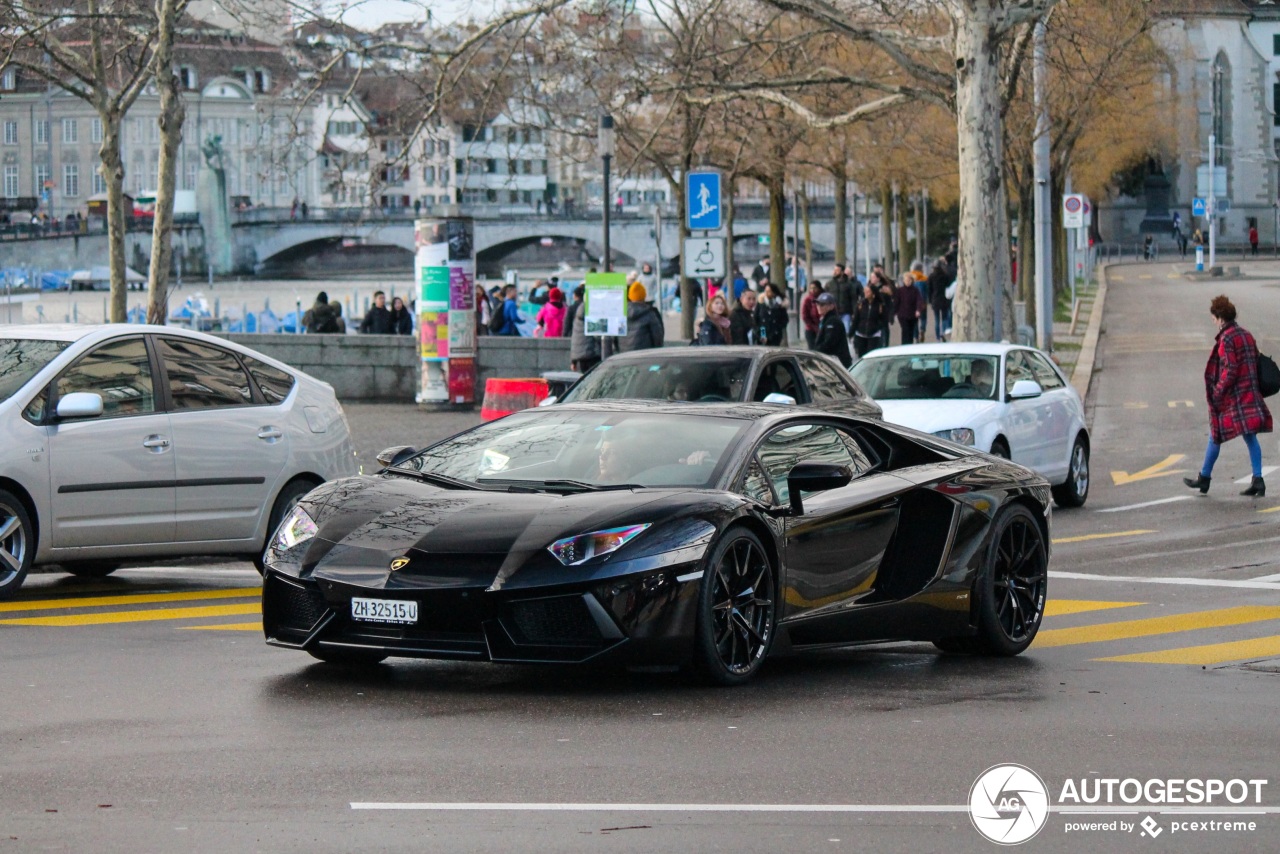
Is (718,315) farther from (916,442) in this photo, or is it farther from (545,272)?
(545,272)

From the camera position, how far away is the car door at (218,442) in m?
11.7

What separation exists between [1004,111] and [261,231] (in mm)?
109006

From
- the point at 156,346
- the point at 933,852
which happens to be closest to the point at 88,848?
the point at 933,852

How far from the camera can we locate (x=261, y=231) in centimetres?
13275

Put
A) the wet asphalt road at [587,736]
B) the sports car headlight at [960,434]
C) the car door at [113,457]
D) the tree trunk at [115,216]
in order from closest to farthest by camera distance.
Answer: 1. the wet asphalt road at [587,736]
2. the car door at [113,457]
3. the sports car headlight at [960,434]
4. the tree trunk at [115,216]

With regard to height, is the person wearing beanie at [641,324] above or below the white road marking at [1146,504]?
above

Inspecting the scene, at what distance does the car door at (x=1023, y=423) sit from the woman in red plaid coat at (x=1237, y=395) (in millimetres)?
1672

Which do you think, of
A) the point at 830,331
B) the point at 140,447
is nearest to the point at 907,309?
the point at 830,331

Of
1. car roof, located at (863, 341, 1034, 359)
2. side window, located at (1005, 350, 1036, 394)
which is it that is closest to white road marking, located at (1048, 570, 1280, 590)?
side window, located at (1005, 350, 1036, 394)

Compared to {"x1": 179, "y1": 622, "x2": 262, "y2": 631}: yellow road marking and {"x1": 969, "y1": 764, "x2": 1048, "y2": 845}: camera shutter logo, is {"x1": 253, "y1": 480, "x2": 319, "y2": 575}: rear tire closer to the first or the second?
{"x1": 179, "y1": 622, "x2": 262, "y2": 631}: yellow road marking

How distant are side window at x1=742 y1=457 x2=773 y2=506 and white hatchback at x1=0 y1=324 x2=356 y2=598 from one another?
330 cm

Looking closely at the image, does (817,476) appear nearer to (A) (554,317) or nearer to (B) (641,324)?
(B) (641,324)

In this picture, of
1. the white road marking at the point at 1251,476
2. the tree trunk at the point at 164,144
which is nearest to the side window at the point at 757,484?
the white road marking at the point at 1251,476

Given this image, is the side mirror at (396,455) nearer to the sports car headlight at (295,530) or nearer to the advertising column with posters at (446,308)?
the sports car headlight at (295,530)
